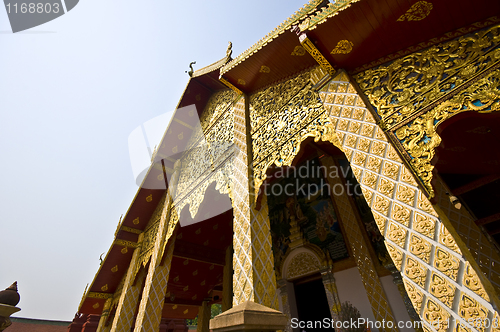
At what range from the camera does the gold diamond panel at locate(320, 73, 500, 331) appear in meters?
1.71

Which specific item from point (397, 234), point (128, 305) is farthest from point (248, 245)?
point (128, 305)

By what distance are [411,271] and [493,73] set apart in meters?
1.72

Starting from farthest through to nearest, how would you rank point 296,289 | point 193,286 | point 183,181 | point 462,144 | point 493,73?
point 193,286
point 183,181
point 296,289
point 462,144
point 493,73

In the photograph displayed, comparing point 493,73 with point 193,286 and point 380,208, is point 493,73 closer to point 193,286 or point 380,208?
point 380,208

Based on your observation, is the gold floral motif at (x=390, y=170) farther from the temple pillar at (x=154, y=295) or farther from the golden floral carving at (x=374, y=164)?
the temple pillar at (x=154, y=295)

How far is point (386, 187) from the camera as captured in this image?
2246 mm

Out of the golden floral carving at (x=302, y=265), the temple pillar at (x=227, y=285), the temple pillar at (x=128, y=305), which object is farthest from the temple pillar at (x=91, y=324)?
the golden floral carving at (x=302, y=265)

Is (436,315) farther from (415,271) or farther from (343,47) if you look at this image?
(343,47)

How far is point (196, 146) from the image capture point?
267 inches

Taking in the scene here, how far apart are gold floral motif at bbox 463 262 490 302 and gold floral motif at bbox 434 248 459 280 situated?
0.18 ft

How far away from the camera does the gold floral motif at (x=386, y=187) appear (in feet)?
7.23

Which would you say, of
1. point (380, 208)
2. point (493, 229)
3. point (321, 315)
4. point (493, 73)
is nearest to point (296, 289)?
point (321, 315)

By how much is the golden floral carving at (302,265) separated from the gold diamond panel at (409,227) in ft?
11.8

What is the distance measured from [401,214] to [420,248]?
288mm
